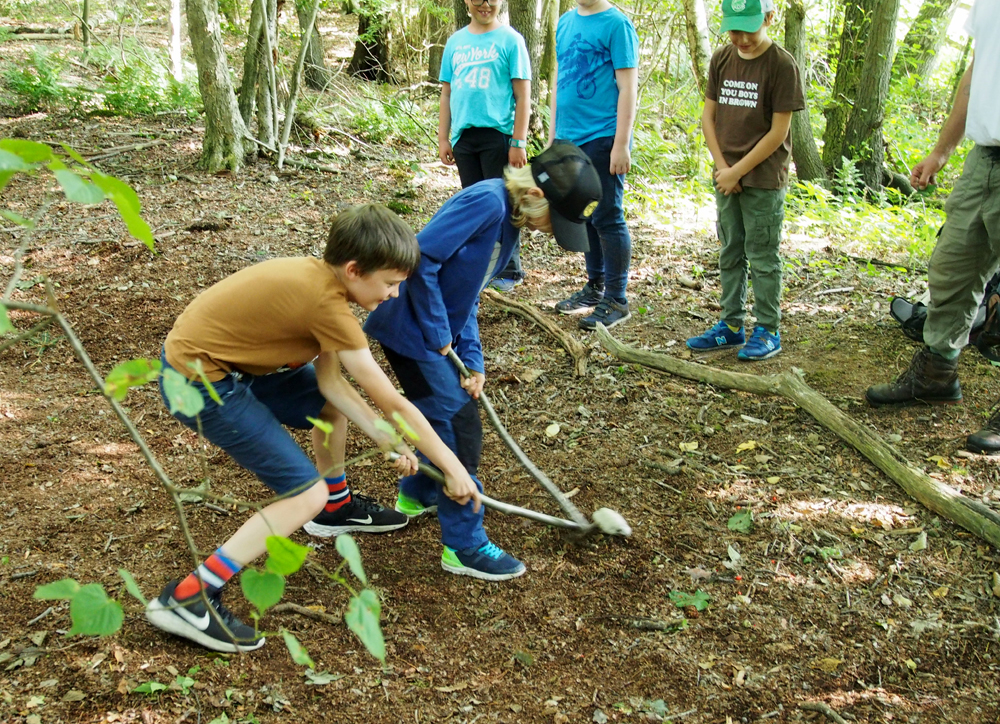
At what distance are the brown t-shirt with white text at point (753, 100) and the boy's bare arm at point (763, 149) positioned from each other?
4 cm

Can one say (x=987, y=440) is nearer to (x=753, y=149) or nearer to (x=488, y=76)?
(x=753, y=149)

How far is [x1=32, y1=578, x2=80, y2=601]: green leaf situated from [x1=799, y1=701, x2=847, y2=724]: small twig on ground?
2.13m

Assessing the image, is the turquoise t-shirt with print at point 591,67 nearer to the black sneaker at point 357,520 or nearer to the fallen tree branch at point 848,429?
the fallen tree branch at point 848,429

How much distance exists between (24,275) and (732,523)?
5.15 m

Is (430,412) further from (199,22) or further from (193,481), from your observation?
(199,22)

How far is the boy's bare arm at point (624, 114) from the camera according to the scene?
14.8 feet

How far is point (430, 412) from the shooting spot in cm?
273

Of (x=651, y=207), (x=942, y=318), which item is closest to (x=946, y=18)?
(x=651, y=207)

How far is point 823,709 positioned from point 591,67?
376cm

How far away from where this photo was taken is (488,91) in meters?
4.97

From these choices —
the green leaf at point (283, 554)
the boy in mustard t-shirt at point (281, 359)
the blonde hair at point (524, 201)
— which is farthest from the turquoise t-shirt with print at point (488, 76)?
the green leaf at point (283, 554)

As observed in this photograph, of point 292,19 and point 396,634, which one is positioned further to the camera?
point 292,19

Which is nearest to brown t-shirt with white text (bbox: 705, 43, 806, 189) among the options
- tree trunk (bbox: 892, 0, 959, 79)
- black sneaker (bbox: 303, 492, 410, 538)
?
black sneaker (bbox: 303, 492, 410, 538)

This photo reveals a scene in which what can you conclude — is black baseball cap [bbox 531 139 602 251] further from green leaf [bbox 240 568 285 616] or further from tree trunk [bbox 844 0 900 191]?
tree trunk [bbox 844 0 900 191]
